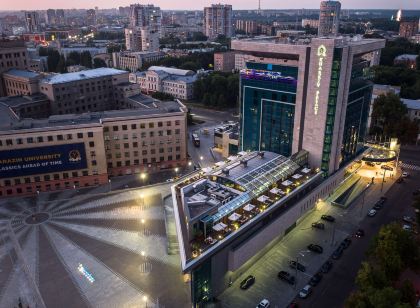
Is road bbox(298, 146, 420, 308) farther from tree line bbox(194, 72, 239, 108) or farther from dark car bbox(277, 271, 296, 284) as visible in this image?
tree line bbox(194, 72, 239, 108)

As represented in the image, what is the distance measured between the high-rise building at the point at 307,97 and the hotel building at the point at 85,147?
73.2 feet

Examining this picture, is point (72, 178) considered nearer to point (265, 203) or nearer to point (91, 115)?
point (91, 115)

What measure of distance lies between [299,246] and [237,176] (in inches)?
721

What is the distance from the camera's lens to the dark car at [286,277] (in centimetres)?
5996

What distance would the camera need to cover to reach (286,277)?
60500 millimetres

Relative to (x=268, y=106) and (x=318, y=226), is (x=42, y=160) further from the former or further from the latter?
(x=318, y=226)

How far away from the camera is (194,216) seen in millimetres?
58125

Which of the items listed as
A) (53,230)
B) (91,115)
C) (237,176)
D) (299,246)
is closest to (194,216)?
(237,176)

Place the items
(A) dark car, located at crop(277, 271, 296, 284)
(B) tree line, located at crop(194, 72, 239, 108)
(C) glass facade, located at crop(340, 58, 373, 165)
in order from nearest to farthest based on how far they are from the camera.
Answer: (A) dark car, located at crop(277, 271, 296, 284), (C) glass facade, located at crop(340, 58, 373, 165), (B) tree line, located at crop(194, 72, 239, 108)

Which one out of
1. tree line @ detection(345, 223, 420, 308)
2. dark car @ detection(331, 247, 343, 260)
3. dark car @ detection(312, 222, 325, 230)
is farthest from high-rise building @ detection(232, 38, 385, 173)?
tree line @ detection(345, 223, 420, 308)

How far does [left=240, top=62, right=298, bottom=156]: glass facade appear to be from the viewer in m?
86.8

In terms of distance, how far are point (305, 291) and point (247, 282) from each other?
9.45 meters

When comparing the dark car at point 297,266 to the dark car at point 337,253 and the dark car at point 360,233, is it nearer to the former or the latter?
the dark car at point 337,253

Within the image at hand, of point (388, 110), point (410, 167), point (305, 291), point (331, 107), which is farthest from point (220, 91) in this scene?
point (305, 291)
